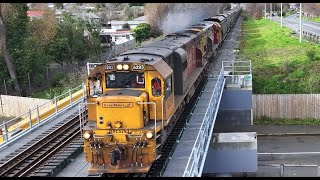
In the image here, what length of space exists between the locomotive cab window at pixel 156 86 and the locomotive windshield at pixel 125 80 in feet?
1.11

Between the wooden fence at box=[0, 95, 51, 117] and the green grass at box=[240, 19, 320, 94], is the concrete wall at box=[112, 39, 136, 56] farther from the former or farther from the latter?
the wooden fence at box=[0, 95, 51, 117]

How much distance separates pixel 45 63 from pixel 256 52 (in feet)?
69.0

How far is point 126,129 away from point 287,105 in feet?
67.1

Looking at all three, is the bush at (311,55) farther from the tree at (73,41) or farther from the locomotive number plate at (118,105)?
the locomotive number plate at (118,105)

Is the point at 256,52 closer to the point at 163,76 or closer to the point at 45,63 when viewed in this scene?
the point at 45,63

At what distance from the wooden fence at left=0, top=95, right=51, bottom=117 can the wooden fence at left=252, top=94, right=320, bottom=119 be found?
15.9 m

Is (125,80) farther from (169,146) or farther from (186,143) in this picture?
(186,143)

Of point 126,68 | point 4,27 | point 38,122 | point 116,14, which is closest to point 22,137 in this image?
point 38,122

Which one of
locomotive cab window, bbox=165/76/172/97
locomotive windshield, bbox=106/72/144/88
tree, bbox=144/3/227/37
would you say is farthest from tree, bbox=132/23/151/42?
locomotive windshield, bbox=106/72/144/88

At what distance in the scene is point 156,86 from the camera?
43.5 ft

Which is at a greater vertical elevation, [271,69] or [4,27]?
[4,27]

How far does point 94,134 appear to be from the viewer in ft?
41.8

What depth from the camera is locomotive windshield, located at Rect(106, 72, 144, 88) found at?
1328 centimetres

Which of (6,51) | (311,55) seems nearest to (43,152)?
(6,51)
